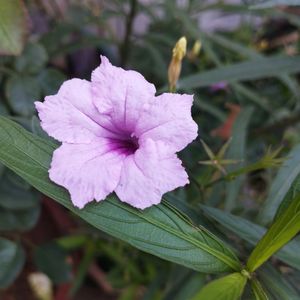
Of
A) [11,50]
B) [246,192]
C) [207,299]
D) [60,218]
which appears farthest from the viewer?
[60,218]

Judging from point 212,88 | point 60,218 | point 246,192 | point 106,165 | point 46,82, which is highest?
point 106,165

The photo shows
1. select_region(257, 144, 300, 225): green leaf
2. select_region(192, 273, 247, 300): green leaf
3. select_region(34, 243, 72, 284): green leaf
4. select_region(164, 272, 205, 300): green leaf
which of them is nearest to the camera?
select_region(192, 273, 247, 300): green leaf

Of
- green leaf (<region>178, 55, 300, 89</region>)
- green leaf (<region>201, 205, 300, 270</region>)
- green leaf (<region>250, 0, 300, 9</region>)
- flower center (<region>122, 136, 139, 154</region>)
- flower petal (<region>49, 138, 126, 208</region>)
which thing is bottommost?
green leaf (<region>201, 205, 300, 270</region>)

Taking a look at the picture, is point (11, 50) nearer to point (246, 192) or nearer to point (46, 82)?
point (46, 82)

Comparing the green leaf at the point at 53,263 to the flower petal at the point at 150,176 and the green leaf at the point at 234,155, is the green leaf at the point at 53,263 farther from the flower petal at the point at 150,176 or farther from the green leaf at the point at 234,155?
the flower petal at the point at 150,176

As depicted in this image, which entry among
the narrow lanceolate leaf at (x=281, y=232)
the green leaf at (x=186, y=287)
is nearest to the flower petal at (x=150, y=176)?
the narrow lanceolate leaf at (x=281, y=232)

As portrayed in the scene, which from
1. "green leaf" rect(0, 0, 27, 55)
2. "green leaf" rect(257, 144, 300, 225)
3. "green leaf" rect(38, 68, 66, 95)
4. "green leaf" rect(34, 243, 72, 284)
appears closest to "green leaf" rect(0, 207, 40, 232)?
"green leaf" rect(34, 243, 72, 284)

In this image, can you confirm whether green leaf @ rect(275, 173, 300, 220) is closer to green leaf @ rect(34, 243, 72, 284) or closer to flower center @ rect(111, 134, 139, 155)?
flower center @ rect(111, 134, 139, 155)

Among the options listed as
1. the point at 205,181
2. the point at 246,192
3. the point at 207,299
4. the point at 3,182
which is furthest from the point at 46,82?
the point at 207,299
